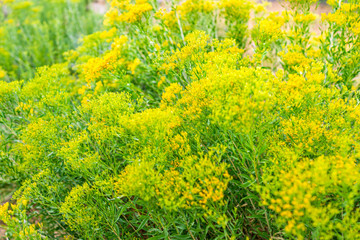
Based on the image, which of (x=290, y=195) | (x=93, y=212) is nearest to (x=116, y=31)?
(x=93, y=212)

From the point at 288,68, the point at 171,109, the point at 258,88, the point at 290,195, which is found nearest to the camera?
the point at 290,195

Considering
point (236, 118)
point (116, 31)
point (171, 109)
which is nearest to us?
point (236, 118)

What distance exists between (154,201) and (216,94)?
905 millimetres

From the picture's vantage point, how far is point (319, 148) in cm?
189

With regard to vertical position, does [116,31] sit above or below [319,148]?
above

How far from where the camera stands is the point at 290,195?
140 cm

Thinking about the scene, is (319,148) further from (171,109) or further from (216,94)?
(171,109)

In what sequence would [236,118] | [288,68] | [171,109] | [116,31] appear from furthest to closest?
1. [116,31]
2. [288,68]
3. [171,109]
4. [236,118]

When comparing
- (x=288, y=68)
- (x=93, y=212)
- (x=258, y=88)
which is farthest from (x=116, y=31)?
(x=258, y=88)

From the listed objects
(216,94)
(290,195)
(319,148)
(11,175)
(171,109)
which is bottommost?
(11,175)

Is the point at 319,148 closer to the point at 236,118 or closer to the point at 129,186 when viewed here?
the point at 236,118

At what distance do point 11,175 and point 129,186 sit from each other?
2344 mm

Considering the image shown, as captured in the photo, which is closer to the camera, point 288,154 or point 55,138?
point 288,154

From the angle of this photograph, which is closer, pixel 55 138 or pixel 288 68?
pixel 55 138
